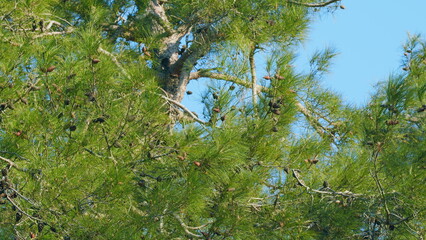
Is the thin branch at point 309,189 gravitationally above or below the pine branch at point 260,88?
below

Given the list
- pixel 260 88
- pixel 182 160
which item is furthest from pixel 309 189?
pixel 260 88

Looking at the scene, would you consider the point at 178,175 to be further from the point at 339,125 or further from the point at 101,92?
the point at 339,125

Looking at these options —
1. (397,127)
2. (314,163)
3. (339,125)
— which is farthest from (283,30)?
(397,127)

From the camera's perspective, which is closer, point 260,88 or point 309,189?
point 309,189

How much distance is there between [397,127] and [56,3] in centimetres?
209

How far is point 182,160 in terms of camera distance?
2.72 m

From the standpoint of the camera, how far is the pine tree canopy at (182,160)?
105 inches

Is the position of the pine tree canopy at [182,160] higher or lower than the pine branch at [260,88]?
lower

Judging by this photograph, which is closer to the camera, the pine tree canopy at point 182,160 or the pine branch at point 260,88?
the pine tree canopy at point 182,160

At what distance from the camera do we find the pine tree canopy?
2.67 meters

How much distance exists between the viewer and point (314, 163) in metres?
3.00

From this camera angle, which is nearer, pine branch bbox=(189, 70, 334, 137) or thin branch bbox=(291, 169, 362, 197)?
thin branch bbox=(291, 169, 362, 197)

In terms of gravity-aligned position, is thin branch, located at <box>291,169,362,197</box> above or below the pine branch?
below

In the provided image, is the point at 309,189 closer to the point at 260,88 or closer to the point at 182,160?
the point at 182,160
